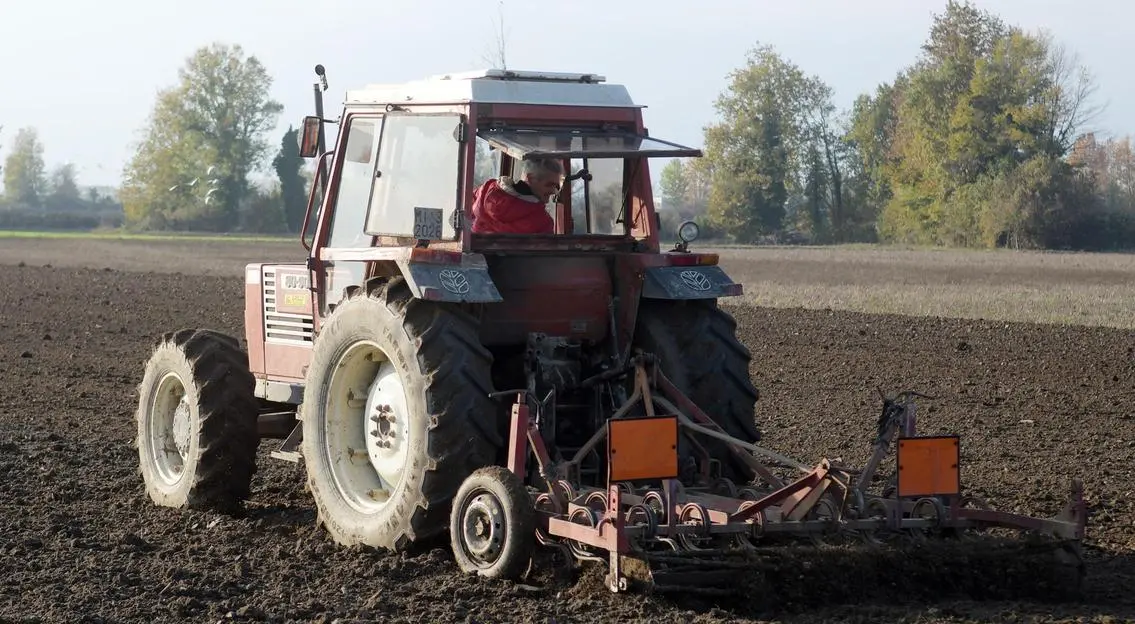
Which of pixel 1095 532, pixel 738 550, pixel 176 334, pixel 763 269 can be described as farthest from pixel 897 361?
pixel 763 269

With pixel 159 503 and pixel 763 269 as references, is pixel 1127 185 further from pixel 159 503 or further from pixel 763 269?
pixel 159 503

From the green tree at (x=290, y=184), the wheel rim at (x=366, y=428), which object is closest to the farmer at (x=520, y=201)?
the wheel rim at (x=366, y=428)

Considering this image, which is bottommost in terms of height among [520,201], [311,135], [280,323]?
[280,323]

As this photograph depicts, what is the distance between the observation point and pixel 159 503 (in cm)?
848

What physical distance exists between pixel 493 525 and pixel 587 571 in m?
0.42

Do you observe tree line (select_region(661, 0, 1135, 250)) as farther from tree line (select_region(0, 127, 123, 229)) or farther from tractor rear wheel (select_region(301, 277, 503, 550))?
tree line (select_region(0, 127, 123, 229))

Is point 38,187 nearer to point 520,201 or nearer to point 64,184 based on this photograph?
point 64,184

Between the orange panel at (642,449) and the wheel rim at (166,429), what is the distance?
Answer: 3.42 metres

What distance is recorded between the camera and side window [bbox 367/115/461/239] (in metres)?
7.09

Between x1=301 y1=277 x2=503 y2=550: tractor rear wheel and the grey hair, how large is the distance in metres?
1.08

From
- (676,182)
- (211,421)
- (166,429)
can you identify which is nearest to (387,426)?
(211,421)

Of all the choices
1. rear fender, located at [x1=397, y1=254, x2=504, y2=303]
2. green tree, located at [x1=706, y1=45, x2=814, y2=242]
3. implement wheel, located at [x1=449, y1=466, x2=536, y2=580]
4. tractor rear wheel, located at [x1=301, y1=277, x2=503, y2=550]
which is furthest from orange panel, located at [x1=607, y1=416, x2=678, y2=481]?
green tree, located at [x1=706, y1=45, x2=814, y2=242]

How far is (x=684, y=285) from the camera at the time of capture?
7379 mm

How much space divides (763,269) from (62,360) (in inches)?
1020
